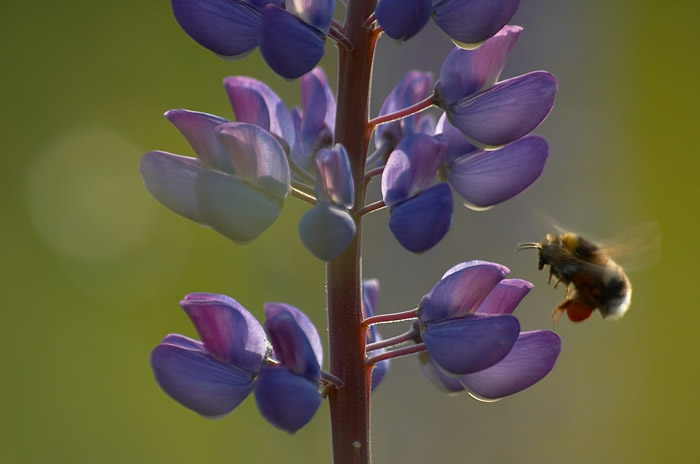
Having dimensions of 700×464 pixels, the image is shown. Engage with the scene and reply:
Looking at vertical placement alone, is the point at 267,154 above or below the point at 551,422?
above

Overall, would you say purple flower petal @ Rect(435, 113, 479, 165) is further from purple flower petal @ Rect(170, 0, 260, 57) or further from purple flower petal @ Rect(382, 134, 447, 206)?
purple flower petal @ Rect(170, 0, 260, 57)

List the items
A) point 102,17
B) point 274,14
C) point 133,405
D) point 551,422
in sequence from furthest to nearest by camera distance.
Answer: point 551,422 < point 102,17 < point 133,405 < point 274,14

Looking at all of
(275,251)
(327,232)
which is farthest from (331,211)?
(275,251)

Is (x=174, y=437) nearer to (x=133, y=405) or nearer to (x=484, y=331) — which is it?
(x=133, y=405)

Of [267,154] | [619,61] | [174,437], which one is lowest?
[174,437]

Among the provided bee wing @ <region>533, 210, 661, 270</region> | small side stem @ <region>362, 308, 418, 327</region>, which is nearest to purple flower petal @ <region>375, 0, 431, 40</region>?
small side stem @ <region>362, 308, 418, 327</region>

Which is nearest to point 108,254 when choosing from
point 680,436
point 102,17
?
point 102,17

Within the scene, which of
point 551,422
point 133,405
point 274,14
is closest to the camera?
point 274,14
